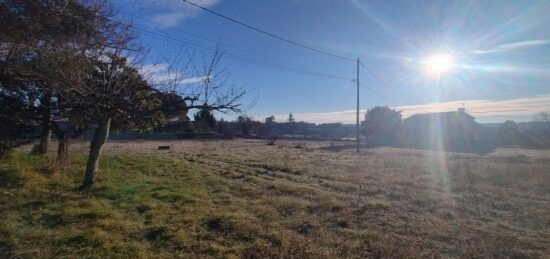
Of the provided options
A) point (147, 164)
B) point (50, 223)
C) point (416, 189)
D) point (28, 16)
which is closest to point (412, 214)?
point (416, 189)

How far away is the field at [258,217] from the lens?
22.3 ft

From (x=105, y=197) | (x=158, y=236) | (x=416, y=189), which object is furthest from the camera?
(x=416, y=189)

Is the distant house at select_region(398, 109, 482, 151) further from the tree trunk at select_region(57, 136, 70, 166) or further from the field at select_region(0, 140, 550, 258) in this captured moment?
the tree trunk at select_region(57, 136, 70, 166)

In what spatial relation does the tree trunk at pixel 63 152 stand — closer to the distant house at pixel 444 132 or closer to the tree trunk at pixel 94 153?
the tree trunk at pixel 94 153

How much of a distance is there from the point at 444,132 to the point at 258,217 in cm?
5343

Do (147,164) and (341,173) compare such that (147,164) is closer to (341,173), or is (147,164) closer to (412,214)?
(341,173)

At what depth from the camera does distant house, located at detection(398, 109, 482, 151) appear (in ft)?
178

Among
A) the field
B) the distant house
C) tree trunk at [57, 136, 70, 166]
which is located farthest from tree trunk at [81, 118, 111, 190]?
the distant house

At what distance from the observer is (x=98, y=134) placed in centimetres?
1273

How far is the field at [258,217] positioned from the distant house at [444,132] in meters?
40.4

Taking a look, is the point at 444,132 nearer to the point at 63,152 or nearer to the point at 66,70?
the point at 63,152

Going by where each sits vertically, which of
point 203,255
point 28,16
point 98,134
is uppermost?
point 28,16

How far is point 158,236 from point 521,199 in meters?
11.0

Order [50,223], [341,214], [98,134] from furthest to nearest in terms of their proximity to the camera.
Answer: [98,134] < [341,214] < [50,223]
